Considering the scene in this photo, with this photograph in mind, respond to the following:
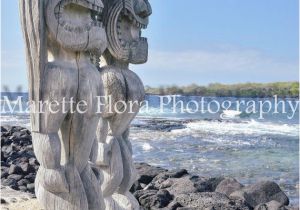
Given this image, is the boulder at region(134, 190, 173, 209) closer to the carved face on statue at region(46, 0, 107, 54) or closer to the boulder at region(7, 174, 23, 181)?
the boulder at region(7, 174, 23, 181)

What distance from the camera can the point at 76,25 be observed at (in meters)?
4.57

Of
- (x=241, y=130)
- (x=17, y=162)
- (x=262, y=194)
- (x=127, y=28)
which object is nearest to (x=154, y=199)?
(x=262, y=194)

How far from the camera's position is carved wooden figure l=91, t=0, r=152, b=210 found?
18.0 ft

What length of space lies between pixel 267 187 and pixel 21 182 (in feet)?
14.2

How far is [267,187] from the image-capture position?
31.5 ft

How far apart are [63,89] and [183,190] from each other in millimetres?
5181

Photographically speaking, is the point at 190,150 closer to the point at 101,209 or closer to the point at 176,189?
the point at 176,189

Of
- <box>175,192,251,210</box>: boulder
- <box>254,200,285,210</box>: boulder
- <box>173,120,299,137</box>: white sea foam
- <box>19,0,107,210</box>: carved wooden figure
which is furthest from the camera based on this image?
<box>173,120,299,137</box>: white sea foam

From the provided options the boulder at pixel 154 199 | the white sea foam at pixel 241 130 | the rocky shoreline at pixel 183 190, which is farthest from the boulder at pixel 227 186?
the white sea foam at pixel 241 130

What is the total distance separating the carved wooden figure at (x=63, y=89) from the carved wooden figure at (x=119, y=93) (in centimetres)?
69

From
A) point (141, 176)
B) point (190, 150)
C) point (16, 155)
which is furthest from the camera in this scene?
point (190, 150)

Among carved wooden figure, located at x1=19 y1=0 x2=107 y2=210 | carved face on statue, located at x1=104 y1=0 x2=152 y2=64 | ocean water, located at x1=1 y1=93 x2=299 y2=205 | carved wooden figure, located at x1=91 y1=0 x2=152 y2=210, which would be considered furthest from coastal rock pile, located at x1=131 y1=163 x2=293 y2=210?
carved wooden figure, located at x1=19 y1=0 x2=107 y2=210

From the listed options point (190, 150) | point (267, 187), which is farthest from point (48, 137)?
point (190, 150)

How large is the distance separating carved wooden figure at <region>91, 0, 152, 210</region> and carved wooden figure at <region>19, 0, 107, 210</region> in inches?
27.0
